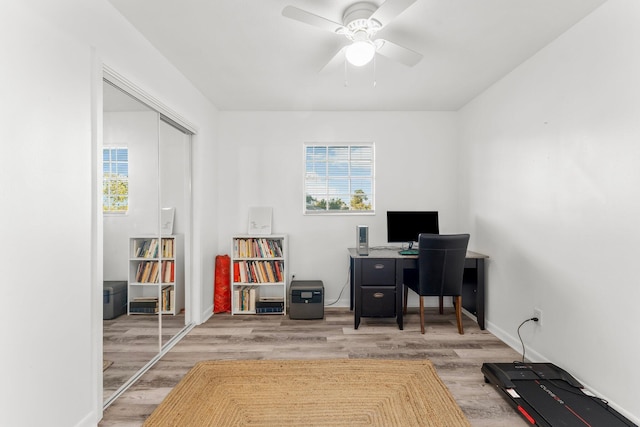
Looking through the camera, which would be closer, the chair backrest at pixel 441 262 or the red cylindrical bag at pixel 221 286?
the chair backrest at pixel 441 262

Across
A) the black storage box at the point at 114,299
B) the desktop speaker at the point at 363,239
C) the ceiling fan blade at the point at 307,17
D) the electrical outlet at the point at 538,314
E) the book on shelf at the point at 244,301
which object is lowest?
the book on shelf at the point at 244,301

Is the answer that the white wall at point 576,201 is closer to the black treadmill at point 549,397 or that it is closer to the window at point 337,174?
the black treadmill at point 549,397

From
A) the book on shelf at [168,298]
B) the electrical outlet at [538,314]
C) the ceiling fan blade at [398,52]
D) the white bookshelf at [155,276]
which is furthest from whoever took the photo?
the book on shelf at [168,298]

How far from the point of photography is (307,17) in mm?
1802

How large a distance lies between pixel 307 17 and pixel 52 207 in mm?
1669

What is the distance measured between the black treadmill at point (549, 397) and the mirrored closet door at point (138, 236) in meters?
2.56

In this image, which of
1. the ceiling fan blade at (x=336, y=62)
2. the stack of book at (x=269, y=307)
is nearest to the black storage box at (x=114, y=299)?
the stack of book at (x=269, y=307)

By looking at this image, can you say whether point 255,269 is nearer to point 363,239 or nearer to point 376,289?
point 363,239

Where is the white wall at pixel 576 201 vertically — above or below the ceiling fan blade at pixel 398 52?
below

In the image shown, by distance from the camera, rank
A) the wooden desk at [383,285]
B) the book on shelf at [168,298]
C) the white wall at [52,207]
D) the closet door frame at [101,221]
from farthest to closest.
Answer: the wooden desk at [383,285] < the book on shelf at [168,298] < the closet door frame at [101,221] < the white wall at [52,207]

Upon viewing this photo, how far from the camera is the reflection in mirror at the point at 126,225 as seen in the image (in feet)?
6.49

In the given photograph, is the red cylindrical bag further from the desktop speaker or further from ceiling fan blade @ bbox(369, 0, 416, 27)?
ceiling fan blade @ bbox(369, 0, 416, 27)

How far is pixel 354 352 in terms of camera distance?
275cm

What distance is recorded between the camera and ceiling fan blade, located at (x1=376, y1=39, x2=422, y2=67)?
213 cm
